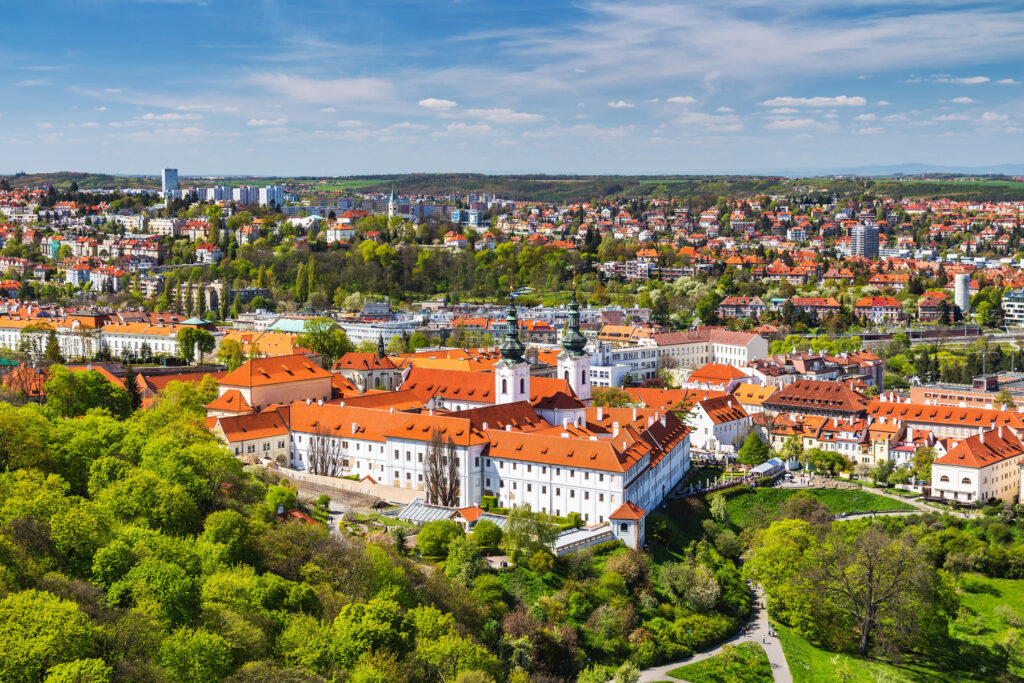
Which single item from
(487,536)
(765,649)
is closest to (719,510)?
(765,649)

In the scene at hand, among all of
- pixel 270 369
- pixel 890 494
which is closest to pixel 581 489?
pixel 890 494

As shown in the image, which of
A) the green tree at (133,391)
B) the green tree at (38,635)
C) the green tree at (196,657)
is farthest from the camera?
the green tree at (133,391)

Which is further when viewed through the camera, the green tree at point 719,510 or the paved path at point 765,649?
the green tree at point 719,510

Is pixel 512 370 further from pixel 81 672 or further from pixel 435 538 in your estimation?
pixel 81 672

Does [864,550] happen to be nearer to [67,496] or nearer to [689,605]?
[689,605]

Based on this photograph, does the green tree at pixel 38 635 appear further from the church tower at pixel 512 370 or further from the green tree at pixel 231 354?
the green tree at pixel 231 354

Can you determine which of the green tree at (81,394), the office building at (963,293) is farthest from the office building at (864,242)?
the green tree at (81,394)

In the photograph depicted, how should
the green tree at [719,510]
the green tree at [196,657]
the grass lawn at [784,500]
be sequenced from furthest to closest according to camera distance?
the grass lawn at [784,500]
the green tree at [719,510]
the green tree at [196,657]
